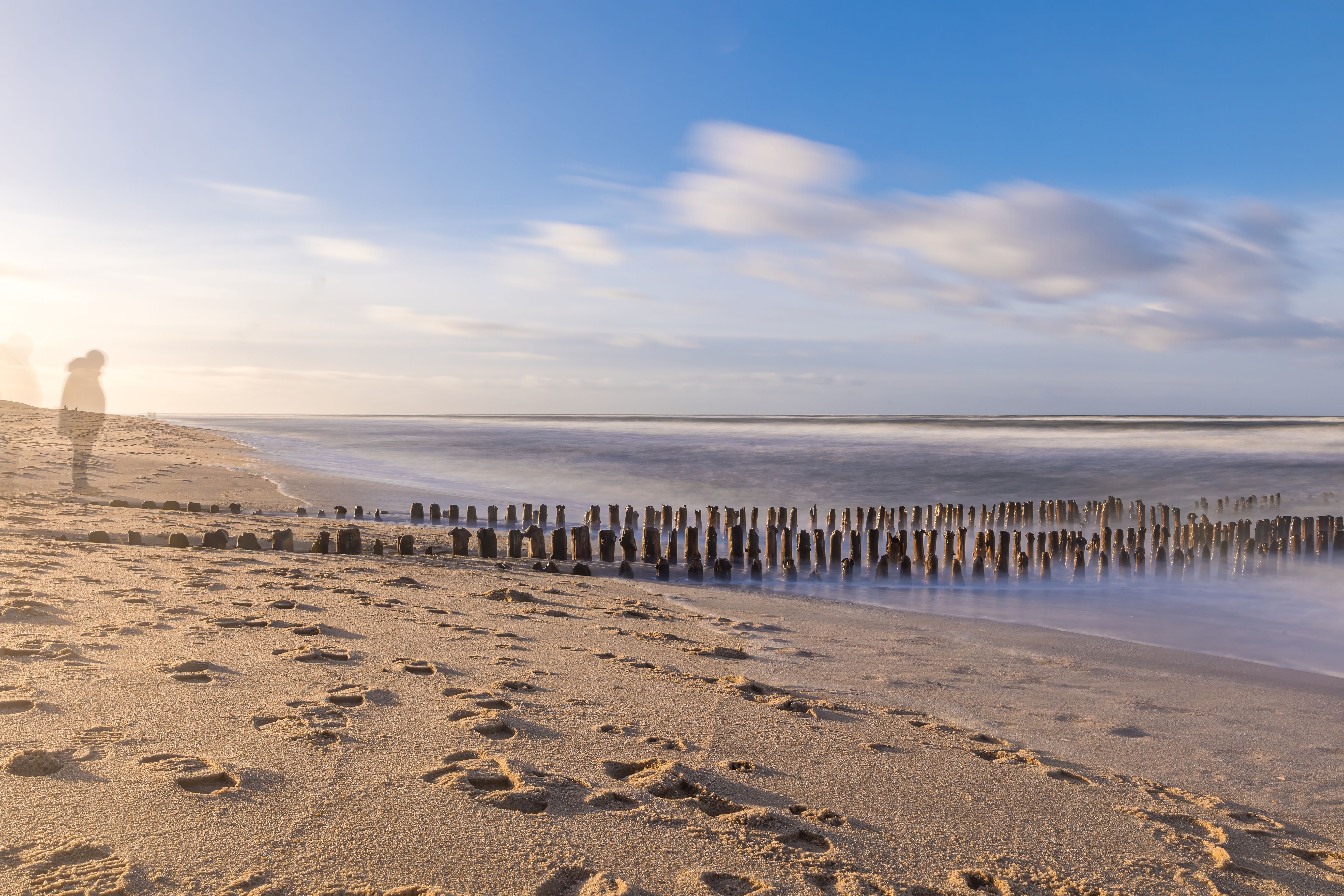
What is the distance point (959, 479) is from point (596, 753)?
92.8ft

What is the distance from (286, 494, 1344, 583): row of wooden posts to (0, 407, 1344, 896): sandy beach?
3440 mm

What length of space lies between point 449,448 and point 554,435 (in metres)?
20.6

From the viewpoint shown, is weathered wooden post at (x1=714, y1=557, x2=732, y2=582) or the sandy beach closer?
the sandy beach

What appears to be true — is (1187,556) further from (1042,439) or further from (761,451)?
(1042,439)

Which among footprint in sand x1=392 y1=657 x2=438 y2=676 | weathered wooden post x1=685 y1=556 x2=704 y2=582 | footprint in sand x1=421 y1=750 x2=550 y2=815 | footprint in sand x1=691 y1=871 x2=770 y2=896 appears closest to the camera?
footprint in sand x1=691 y1=871 x2=770 y2=896

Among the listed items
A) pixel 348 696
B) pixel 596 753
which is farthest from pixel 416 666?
pixel 596 753

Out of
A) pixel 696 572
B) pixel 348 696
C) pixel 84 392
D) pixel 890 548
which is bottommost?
pixel 696 572

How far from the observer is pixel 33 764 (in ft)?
8.05

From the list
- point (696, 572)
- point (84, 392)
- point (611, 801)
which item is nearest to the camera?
point (611, 801)

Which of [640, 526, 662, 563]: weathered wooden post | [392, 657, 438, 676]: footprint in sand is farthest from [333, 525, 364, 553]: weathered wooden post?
[392, 657, 438, 676]: footprint in sand

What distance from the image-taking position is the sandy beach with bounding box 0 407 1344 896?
7.30 feet

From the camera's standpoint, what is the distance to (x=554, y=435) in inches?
2557

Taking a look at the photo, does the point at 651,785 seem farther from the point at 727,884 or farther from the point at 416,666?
the point at 416,666

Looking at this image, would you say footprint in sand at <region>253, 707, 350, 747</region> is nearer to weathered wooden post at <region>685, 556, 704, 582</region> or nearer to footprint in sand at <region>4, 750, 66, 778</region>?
footprint in sand at <region>4, 750, 66, 778</region>
